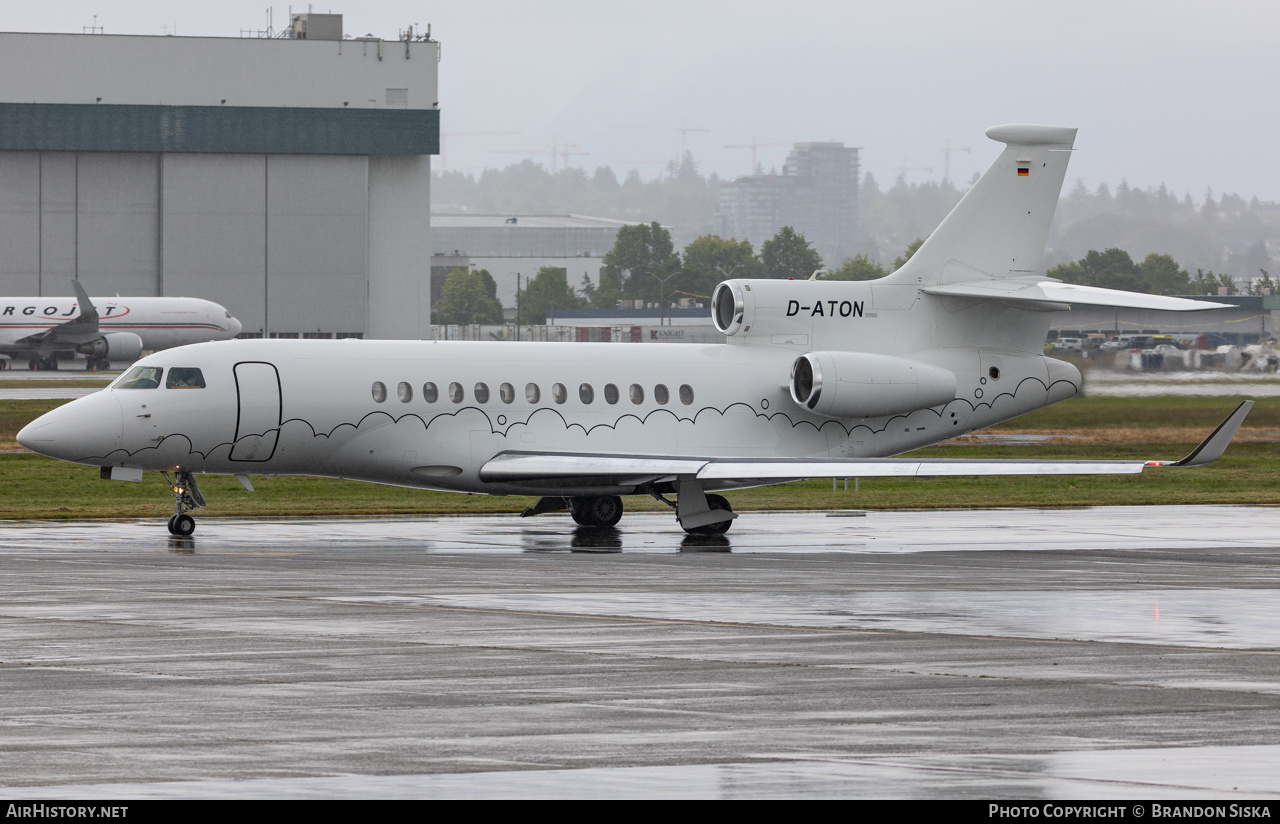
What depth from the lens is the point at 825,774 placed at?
10.2m

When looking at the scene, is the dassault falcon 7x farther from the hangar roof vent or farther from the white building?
the hangar roof vent

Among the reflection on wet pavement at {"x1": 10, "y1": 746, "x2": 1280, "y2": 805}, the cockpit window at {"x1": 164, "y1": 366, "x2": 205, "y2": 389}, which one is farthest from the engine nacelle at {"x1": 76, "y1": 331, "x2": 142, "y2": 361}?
the reflection on wet pavement at {"x1": 10, "y1": 746, "x2": 1280, "y2": 805}

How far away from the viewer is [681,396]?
104 feet

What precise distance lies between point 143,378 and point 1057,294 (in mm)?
16668

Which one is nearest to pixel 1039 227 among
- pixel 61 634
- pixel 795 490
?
pixel 795 490

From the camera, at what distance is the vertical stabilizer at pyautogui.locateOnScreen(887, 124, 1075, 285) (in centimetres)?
3297

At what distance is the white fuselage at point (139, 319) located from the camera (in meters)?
95.9

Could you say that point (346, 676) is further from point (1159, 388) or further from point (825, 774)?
point (1159, 388)

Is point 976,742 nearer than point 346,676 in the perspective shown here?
Yes

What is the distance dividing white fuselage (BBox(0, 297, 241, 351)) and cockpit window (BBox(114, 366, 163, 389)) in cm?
6692

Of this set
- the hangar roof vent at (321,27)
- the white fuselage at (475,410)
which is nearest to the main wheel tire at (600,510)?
the white fuselage at (475,410)

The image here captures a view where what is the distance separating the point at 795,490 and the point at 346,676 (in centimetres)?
2939

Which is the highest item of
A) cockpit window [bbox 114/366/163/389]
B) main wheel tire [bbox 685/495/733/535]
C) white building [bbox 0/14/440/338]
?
white building [bbox 0/14/440/338]

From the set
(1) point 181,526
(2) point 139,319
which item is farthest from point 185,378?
(2) point 139,319
